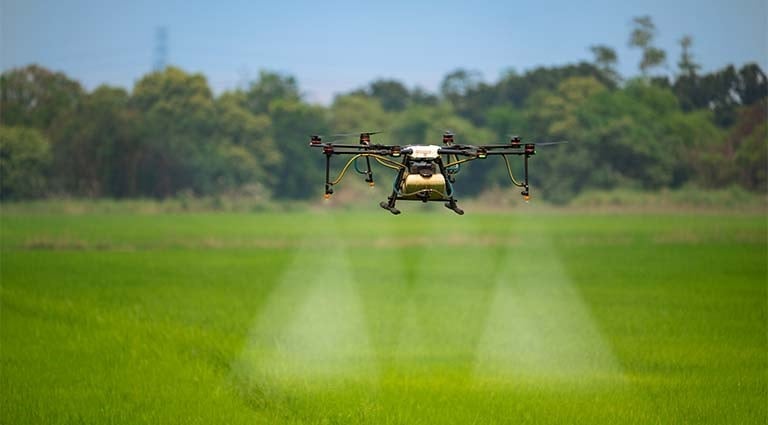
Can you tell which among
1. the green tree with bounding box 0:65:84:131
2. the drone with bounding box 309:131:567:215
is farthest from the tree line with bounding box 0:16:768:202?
the drone with bounding box 309:131:567:215

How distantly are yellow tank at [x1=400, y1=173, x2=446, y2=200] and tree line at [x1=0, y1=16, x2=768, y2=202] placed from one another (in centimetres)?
2214

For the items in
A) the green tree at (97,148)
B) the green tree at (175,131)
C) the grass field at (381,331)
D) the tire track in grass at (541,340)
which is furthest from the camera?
the green tree at (175,131)

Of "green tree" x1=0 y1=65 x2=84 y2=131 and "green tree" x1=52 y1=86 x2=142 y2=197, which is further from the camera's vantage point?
"green tree" x1=52 y1=86 x2=142 y2=197

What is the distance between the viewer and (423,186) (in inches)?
312

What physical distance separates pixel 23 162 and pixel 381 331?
1259 inches

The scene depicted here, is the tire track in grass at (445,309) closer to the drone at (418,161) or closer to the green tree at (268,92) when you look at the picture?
the drone at (418,161)

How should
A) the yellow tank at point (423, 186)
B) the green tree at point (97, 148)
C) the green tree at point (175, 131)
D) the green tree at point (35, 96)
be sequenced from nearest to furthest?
the yellow tank at point (423, 186)
the green tree at point (35, 96)
the green tree at point (97, 148)
the green tree at point (175, 131)

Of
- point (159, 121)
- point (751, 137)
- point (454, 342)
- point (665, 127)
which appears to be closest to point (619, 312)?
point (454, 342)

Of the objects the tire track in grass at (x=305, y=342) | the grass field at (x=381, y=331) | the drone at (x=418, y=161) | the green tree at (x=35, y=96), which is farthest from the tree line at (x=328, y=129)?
the drone at (x=418, y=161)

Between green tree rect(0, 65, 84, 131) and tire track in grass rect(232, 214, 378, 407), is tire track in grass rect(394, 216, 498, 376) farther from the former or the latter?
green tree rect(0, 65, 84, 131)

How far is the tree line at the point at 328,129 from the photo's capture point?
41.9 metres

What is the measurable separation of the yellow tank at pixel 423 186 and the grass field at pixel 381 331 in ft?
16.4

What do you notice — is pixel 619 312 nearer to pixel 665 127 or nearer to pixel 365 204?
pixel 665 127

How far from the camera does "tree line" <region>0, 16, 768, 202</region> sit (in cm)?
4191
